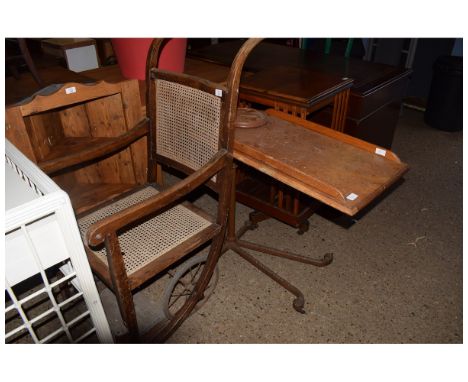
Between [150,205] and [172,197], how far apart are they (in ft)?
0.29

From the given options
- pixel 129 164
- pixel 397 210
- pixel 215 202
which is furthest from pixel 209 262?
pixel 397 210

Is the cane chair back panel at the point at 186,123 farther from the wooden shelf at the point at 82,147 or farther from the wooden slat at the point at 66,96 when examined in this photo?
the wooden slat at the point at 66,96

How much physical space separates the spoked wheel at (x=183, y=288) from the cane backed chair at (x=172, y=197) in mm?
98

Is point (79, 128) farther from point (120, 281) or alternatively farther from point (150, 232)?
point (120, 281)

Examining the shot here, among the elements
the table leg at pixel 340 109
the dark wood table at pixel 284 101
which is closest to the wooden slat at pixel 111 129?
the dark wood table at pixel 284 101

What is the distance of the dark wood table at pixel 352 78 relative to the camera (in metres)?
2.09

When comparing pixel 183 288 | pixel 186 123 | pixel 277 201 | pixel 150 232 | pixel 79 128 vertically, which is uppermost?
pixel 186 123

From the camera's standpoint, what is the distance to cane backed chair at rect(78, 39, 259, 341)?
1.25 meters

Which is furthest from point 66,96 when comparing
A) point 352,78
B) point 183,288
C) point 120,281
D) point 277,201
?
point 352,78

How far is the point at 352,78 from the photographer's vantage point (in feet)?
7.23

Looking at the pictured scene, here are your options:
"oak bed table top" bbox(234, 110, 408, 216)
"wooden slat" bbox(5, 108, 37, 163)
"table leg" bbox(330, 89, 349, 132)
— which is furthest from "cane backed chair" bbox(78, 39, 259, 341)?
"table leg" bbox(330, 89, 349, 132)

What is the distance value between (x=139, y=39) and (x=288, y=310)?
57.6 inches

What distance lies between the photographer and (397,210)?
8.14ft
